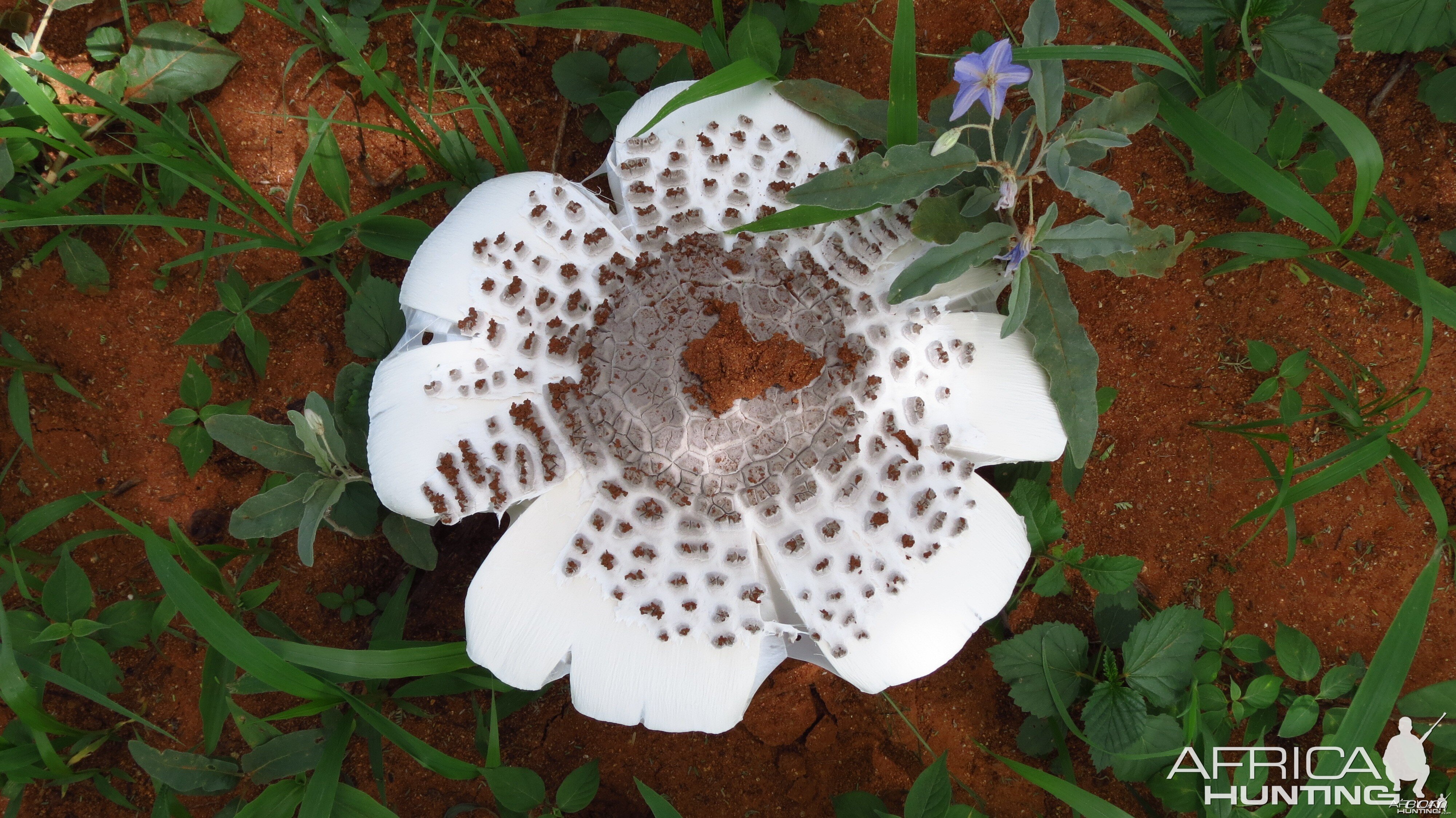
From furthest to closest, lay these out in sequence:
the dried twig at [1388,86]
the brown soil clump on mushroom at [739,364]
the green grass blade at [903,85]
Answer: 1. the dried twig at [1388,86]
2. the green grass blade at [903,85]
3. the brown soil clump on mushroom at [739,364]

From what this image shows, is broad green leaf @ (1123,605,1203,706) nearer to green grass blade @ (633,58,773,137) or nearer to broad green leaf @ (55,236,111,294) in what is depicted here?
green grass blade @ (633,58,773,137)

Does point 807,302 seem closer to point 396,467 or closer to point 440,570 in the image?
point 396,467

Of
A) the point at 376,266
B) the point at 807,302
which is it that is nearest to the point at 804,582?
the point at 807,302

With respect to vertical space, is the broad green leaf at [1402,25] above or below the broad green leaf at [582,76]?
above

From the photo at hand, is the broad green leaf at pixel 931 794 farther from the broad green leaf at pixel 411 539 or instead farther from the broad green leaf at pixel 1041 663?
the broad green leaf at pixel 411 539

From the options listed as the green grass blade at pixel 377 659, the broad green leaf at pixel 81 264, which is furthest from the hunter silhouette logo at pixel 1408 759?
the broad green leaf at pixel 81 264
